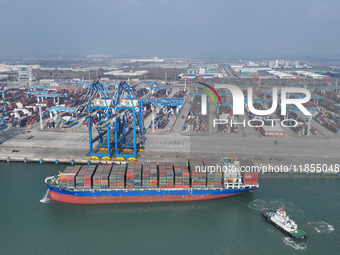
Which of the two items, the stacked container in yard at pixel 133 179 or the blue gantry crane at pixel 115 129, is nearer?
the stacked container in yard at pixel 133 179

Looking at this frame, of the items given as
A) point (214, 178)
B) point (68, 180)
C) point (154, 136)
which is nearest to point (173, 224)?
point (214, 178)

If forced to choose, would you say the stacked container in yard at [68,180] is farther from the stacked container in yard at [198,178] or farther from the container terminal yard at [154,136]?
the stacked container in yard at [198,178]

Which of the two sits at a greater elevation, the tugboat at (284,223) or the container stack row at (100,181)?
the container stack row at (100,181)

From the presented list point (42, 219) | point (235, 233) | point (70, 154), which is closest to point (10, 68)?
point (70, 154)

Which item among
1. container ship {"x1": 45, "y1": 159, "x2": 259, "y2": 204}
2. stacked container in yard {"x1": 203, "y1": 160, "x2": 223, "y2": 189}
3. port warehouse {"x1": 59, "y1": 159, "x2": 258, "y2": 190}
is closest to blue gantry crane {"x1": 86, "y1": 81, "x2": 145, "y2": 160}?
port warehouse {"x1": 59, "y1": 159, "x2": 258, "y2": 190}

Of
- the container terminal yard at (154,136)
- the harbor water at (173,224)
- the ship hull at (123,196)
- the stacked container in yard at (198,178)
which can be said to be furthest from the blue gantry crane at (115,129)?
the stacked container in yard at (198,178)

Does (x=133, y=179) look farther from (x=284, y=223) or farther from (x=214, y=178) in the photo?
(x=284, y=223)

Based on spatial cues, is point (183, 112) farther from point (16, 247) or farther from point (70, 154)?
point (16, 247)
